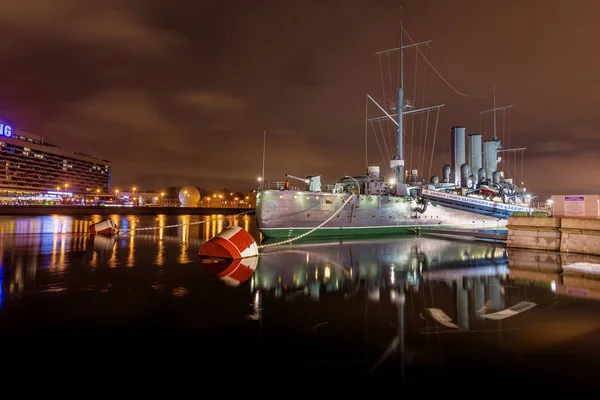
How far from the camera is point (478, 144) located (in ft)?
178

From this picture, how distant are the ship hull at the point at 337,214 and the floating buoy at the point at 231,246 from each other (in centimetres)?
1006

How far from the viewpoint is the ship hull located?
2744 centimetres

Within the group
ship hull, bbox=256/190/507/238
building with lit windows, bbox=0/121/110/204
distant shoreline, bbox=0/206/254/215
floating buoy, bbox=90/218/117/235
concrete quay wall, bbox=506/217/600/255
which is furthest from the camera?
building with lit windows, bbox=0/121/110/204

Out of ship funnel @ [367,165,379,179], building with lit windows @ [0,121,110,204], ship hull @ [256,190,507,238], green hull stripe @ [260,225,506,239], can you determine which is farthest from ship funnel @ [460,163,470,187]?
building with lit windows @ [0,121,110,204]

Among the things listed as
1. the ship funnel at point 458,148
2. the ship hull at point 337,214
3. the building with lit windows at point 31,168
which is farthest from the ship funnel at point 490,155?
the building with lit windows at point 31,168

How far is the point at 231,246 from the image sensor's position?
54.1 ft

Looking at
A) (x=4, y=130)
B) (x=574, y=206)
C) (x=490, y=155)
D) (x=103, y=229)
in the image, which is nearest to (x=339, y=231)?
(x=574, y=206)

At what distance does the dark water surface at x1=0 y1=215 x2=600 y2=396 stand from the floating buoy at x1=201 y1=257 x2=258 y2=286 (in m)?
0.12

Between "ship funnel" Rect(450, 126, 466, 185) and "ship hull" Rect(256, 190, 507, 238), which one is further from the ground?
"ship funnel" Rect(450, 126, 466, 185)

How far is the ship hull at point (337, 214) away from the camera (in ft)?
90.0

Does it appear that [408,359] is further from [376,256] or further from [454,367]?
[376,256]

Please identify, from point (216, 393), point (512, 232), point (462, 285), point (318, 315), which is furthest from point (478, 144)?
point (216, 393)

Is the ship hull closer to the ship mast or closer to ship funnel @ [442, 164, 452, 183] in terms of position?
the ship mast

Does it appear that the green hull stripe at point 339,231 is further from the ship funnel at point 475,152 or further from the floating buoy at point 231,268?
the ship funnel at point 475,152
